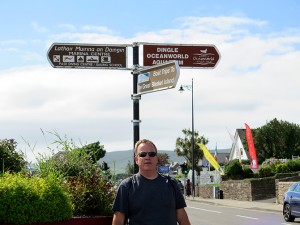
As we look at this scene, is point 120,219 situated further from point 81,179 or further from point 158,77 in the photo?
point 158,77

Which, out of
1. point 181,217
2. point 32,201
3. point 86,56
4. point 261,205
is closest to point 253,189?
point 261,205

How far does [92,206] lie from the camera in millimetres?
6699

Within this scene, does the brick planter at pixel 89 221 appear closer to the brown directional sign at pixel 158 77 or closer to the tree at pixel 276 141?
the brown directional sign at pixel 158 77

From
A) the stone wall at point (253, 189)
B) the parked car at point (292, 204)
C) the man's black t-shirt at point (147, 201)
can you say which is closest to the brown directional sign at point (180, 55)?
the man's black t-shirt at point (147, 201)

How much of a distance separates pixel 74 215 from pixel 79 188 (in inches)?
11.9

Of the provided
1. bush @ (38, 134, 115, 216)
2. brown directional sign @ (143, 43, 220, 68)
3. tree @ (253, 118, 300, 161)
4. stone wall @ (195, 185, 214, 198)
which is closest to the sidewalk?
stone wall @ (195, 185, 214, 198)

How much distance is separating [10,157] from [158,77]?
2.90 m

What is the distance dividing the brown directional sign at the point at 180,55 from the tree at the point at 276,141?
3086 inches

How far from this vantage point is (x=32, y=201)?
5879mm

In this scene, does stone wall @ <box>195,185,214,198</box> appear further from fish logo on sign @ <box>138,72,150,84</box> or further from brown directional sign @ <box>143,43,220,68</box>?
fish logo on sign @ <box>138,72,150,84</box>

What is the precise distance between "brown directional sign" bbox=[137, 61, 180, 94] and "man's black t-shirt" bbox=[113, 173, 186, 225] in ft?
9.24

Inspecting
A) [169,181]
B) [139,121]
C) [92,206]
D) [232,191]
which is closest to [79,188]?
[92,206]

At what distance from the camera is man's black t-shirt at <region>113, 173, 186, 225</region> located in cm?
499

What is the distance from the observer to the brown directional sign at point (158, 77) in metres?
7.80
